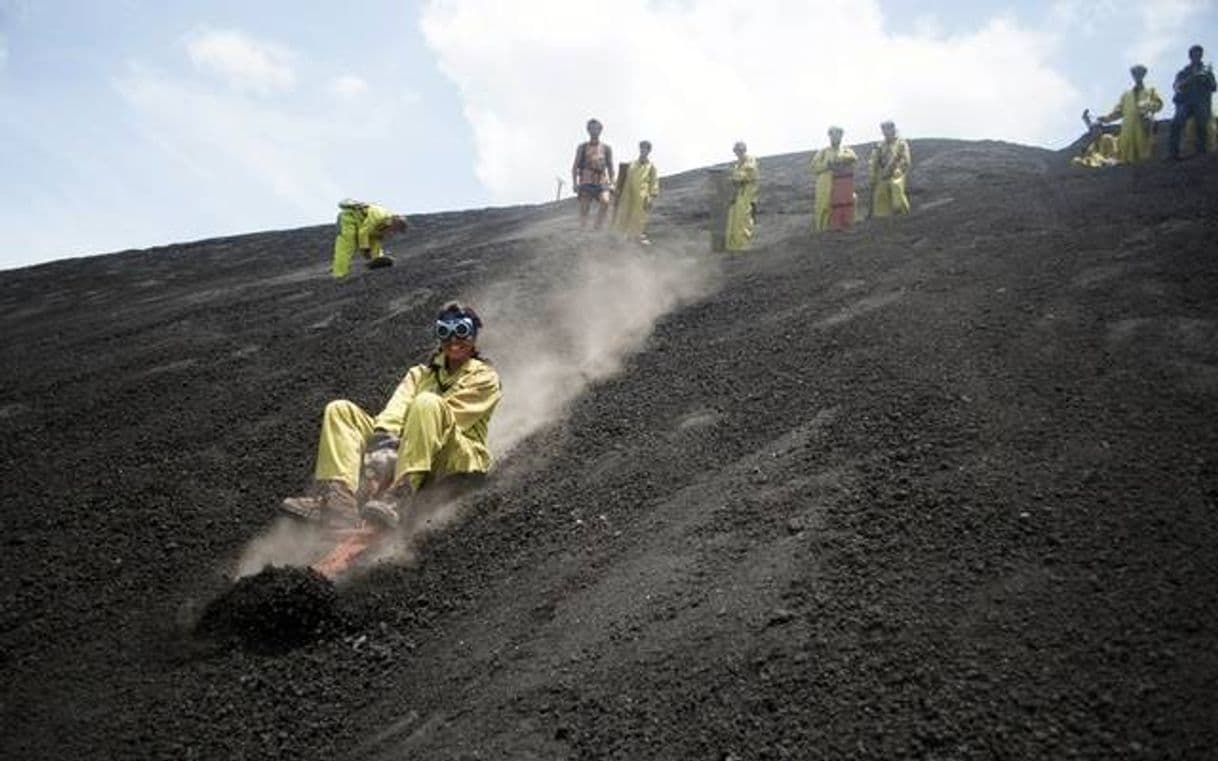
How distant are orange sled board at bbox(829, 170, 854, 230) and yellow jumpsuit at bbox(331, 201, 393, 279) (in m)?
6.15

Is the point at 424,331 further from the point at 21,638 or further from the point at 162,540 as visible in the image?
the point at 21,638

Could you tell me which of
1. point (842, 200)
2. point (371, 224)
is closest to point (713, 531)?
point (371, 224)

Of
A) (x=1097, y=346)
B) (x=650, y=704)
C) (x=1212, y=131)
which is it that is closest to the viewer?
(x=650, y=704)

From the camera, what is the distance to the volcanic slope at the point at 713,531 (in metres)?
2.65

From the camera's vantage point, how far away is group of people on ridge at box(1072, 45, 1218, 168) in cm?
1187

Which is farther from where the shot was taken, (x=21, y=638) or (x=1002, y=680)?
(x=21, y=638)

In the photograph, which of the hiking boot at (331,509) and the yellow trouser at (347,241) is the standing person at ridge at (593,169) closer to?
the yellow trouser at (347,241)

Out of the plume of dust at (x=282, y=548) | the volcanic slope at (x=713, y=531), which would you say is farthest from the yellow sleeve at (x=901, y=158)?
the plume of dust at (x=282, y=548)

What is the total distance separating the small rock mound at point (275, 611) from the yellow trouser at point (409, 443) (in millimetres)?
786

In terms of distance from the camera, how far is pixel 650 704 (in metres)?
2.80

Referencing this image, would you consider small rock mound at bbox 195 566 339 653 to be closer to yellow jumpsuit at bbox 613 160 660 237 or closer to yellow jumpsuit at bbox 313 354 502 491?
yellow jumpsuit at bbox 313 354 502 491

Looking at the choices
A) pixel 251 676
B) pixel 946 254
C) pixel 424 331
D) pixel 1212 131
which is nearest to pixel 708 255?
pixel 946 254

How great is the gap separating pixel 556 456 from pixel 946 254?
486 centimetres

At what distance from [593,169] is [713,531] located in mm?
9937
